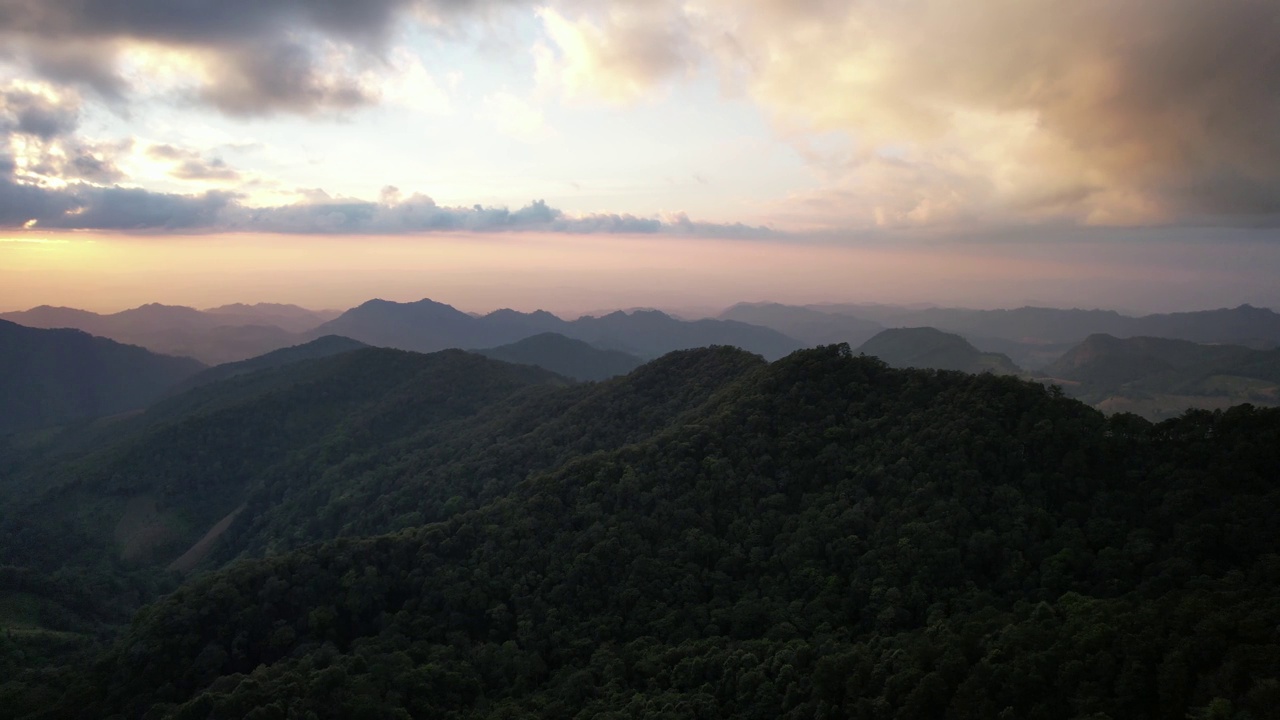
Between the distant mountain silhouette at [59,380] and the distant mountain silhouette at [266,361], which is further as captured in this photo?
the distant mountain silhouette at [266,361]

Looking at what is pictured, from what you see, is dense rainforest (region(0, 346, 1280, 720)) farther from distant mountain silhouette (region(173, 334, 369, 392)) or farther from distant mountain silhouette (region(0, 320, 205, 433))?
distant mountain silhouette (region(0, 320, 205, 433))

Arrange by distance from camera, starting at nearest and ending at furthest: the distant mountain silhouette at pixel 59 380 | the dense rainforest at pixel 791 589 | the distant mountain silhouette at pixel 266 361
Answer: the dense rainforest at pixel 791 589
the distant mountain silhouette at pixel 59 380
the distant mountain silhouette at pixel 266 361

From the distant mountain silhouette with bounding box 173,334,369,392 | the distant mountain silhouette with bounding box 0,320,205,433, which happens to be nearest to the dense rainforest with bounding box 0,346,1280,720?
the distant mountain silhouette with bounding box 173,334,369,392

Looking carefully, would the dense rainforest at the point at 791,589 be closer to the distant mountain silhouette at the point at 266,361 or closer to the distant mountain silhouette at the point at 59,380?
the distant mountain silhouette at the point at 266,361

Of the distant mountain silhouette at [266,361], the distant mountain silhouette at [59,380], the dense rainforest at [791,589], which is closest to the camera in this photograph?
the dense rainforest at [791,589]

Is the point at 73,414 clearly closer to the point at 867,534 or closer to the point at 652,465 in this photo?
the point at 652,465

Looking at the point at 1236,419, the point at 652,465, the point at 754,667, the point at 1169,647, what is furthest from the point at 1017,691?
the point at 652,465

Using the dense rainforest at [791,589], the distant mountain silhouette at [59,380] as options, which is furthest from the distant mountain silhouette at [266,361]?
the dense rainforest at [791,589]
